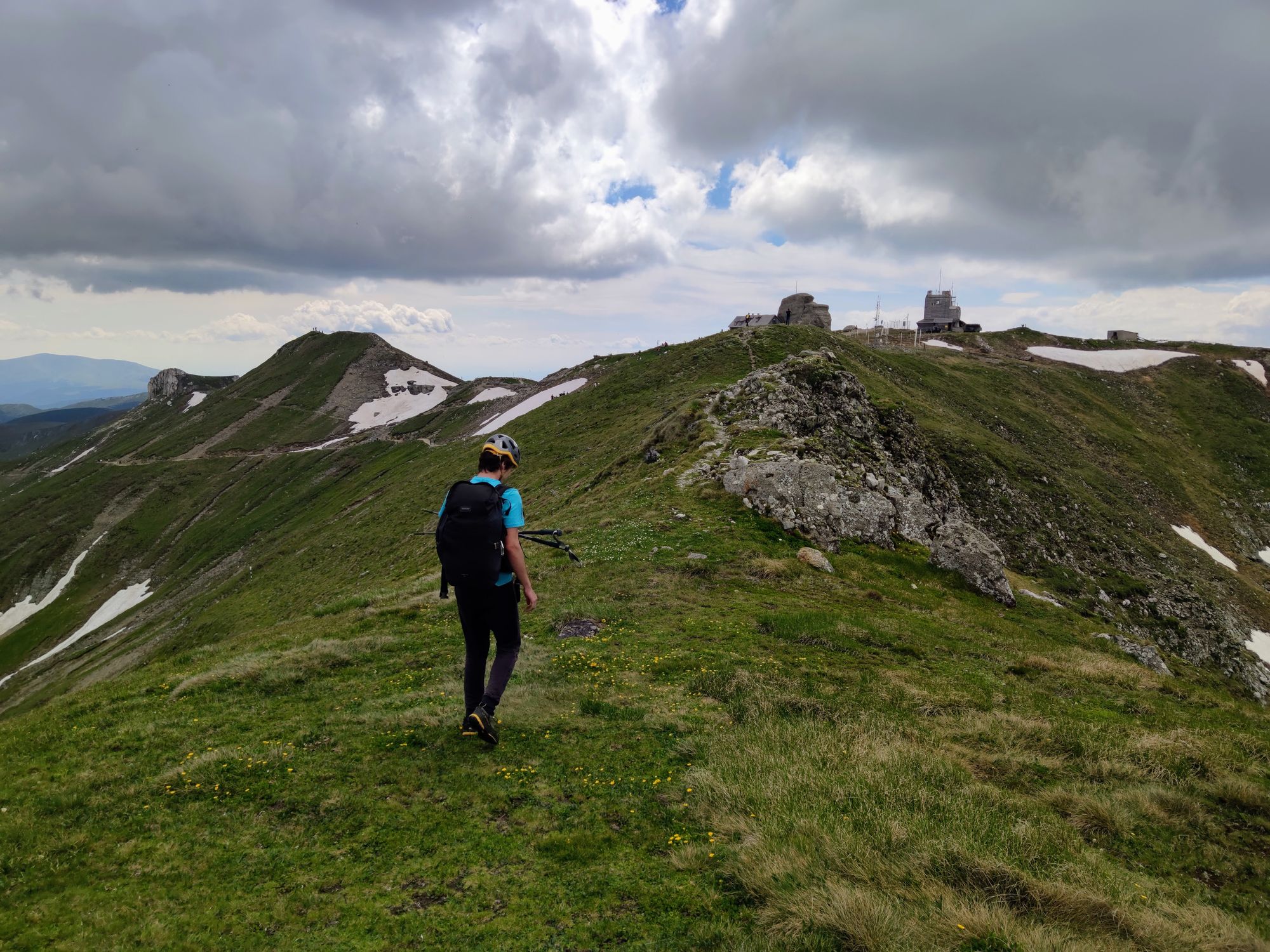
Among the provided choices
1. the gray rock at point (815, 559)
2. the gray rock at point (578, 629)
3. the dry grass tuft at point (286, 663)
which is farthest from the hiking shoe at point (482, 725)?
the gray rock at point (815, 559)

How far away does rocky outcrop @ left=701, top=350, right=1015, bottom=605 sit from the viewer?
27.0m

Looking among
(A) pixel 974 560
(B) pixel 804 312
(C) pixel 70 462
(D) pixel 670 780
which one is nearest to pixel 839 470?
(A) pixel 974 560

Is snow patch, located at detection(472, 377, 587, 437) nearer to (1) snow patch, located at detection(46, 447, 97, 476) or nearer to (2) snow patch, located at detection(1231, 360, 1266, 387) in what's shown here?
(2) snow patch, located at detection(1231, 360, 1266, 387)

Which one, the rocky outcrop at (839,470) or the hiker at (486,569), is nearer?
the hiker at (486,569)

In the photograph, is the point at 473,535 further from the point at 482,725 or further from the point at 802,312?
the point at 802,312

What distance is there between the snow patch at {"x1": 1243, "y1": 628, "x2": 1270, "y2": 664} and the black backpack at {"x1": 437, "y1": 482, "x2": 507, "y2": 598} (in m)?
57.2

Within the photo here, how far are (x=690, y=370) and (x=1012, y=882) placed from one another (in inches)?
2503

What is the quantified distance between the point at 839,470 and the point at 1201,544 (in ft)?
181

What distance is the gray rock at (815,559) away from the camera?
77.0ft

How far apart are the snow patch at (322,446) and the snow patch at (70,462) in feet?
267

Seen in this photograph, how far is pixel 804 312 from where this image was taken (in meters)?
101

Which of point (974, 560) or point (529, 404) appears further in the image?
point (529, 404)

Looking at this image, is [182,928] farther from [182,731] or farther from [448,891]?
[182,731]

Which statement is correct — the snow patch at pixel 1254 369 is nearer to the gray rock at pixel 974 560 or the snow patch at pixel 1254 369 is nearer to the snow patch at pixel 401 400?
the gray rock at pixel 974 560
